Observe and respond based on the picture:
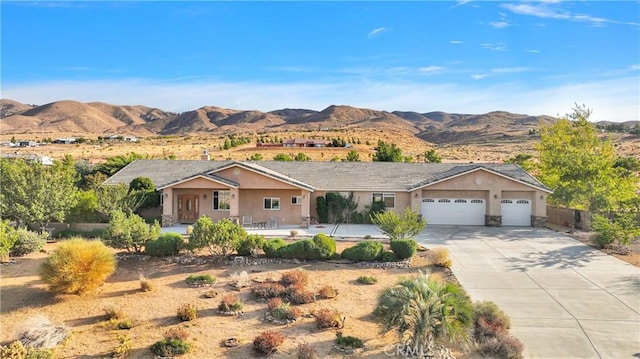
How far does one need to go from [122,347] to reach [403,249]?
1253 cm

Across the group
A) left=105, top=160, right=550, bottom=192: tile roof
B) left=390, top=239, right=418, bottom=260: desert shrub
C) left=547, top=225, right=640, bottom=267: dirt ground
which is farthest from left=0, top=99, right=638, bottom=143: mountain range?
left=390, top=239, right=418, bottom=260: desert shrub

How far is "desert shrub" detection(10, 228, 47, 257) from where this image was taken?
2120 centimetres

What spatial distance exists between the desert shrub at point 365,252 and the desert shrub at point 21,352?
12.5 metres

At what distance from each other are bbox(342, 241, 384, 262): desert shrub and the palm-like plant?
7.90 m

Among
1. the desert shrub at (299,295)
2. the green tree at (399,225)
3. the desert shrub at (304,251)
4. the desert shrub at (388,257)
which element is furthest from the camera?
the green tree at (399,225)

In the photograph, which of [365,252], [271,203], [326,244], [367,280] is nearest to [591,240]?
[365,252]

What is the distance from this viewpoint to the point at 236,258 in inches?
828

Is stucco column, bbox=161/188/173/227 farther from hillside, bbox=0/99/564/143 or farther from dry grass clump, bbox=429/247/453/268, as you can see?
hillside, bbox=0/99/564/143

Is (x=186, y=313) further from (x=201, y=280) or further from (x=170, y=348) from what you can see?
(x=201, y=280)

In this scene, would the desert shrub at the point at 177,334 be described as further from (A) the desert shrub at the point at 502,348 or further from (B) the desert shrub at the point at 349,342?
(A) the desert shrub at the point at 502,348

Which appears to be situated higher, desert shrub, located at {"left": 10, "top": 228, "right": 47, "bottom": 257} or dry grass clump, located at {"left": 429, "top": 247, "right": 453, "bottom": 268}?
desert shrub, located at {"left": 10, "top": 228, "right": 47, "bottom": 257}

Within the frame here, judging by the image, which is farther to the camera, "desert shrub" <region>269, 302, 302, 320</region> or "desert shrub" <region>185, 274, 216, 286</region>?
"desert shrub" <region>185, 274, 216, 286</region>

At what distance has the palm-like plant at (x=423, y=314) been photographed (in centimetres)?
1172

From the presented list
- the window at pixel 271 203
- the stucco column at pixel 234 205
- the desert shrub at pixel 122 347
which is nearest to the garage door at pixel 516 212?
the window at pixel 271 203
